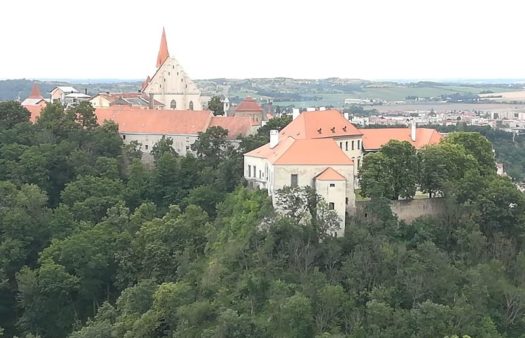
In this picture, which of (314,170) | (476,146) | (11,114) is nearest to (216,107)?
(11,114)

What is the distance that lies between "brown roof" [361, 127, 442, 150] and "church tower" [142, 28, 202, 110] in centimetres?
3903

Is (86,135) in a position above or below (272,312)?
above

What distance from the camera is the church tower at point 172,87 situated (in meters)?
97.3

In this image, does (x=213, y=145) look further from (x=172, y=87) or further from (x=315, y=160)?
(x=172, y=87)

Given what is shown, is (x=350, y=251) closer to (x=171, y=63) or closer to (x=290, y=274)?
(x=290, y=274)

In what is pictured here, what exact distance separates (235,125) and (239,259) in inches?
1142

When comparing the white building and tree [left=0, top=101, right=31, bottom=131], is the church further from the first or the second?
the white building

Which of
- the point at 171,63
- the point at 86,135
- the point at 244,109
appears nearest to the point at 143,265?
the point at 86,135

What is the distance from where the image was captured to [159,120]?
77625mm

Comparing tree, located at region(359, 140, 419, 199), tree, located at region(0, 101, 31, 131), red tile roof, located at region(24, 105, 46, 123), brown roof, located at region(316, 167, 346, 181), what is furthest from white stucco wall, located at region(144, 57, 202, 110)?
brown roof, located at region(316, 167, 346, 181)

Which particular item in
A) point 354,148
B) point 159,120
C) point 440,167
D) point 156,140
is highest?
point 159,120

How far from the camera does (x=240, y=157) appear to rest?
62.8 m

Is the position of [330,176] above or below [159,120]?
below

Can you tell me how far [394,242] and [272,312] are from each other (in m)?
10.3
